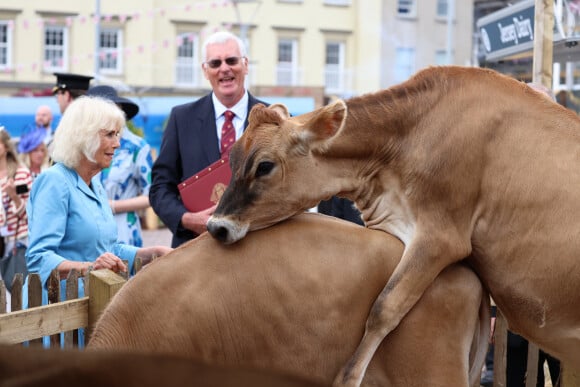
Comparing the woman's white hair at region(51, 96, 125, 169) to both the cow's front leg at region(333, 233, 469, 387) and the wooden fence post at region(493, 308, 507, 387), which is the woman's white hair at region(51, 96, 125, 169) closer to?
the cow's front leg at region(333, 233, 469, 387)

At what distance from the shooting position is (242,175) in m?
2.97

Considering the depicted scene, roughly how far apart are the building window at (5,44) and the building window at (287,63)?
41.5ft

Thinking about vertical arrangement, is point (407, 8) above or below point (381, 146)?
above

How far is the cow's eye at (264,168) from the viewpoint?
9.61 ft

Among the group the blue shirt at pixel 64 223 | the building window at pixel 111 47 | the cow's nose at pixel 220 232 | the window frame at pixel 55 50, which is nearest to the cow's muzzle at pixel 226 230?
the cow's nose at pixel 220 232

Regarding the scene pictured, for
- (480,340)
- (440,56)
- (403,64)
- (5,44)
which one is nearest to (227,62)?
(480,340)

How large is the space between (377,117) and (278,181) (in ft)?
1.22

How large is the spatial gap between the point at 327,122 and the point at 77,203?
1.77 m

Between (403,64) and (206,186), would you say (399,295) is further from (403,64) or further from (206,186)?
(403,64)

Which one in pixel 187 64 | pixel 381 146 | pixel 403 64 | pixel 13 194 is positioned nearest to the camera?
pixel 381 146

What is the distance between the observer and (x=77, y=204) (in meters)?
4.29

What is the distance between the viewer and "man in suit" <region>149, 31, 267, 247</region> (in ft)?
16.2

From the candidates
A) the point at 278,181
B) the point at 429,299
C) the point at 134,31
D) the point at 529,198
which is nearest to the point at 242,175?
the point at 278,181

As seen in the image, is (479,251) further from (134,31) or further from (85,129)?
(134,31)
